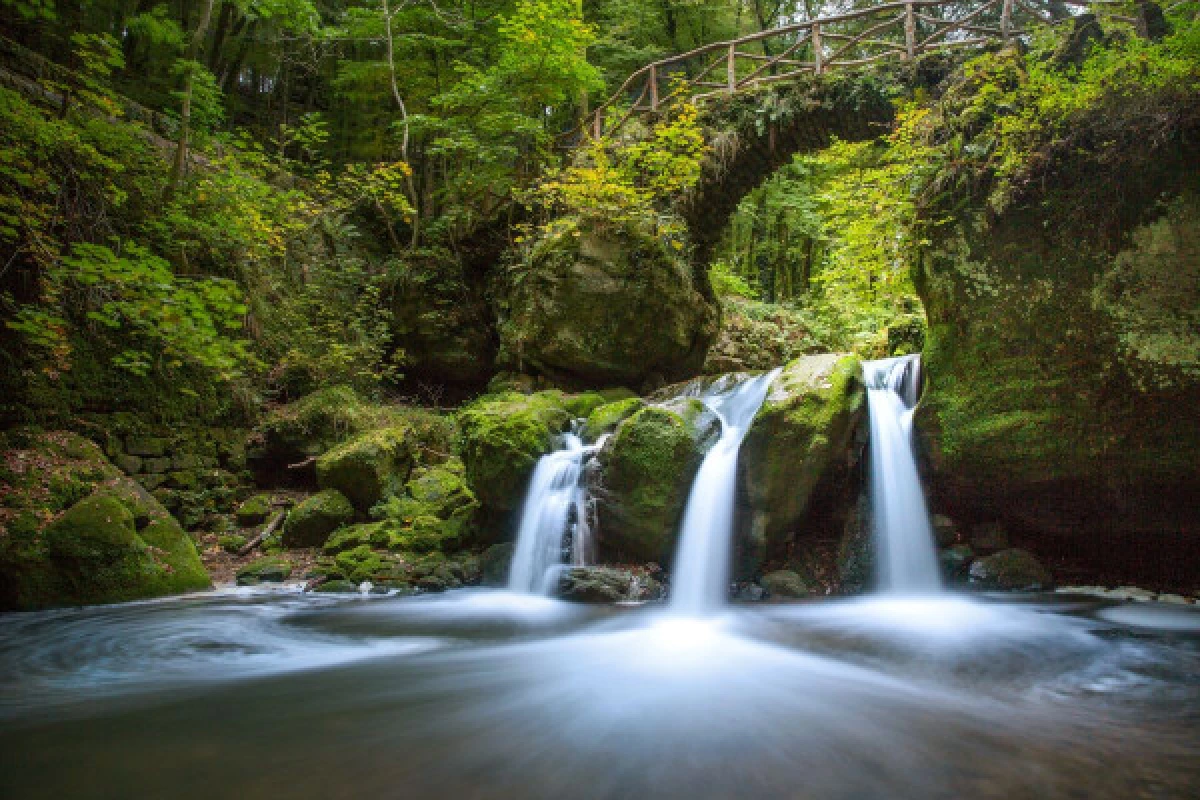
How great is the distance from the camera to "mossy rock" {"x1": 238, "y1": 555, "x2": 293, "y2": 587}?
657 cm

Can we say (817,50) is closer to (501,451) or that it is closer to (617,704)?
(501,451)

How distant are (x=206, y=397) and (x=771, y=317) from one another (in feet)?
41.4

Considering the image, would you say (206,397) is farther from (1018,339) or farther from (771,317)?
(771,317)

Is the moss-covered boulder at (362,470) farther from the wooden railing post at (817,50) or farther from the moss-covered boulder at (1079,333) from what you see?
the wooden railing post at (817,50)

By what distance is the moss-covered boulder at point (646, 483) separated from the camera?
20.0 feet

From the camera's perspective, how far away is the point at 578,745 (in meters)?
2.47

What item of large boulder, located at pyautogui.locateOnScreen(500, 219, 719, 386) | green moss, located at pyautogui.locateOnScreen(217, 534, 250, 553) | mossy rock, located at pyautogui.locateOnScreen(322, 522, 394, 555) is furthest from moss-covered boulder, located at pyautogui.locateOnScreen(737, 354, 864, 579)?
green moss, located at pyautogui.locateOnScreen(217, 534, 250, 553)

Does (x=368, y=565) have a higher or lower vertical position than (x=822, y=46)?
lower

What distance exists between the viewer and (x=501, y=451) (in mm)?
6844

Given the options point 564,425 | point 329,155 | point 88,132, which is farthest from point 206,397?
point 329,155

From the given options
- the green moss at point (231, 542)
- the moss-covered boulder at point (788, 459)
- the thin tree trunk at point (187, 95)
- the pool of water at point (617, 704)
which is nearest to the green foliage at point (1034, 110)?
the moss-covered boulder at point (788, 459)

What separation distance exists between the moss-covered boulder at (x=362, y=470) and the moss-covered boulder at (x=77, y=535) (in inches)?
77.6

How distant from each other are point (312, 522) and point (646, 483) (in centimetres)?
474

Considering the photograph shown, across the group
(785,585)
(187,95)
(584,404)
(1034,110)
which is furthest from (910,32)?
(187,95)
